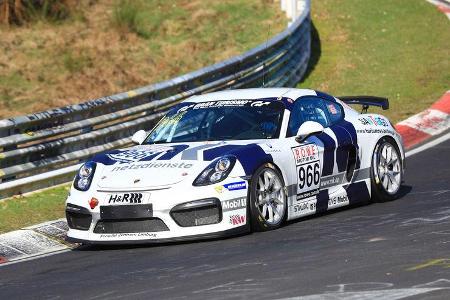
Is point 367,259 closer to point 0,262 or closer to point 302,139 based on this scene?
point 302,139

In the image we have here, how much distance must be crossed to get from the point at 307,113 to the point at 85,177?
2.36 metres

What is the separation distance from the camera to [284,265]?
337 inches

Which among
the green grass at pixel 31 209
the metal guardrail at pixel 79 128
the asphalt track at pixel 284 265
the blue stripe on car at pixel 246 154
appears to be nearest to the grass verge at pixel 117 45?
the metal guardrail at pixel 79 128

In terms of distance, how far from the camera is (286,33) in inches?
769

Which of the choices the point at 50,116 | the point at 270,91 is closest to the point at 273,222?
the point at 270,91

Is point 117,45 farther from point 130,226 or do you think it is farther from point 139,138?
point 130,226

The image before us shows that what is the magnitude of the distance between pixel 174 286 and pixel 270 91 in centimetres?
404

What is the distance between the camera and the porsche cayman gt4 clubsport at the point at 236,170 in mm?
9969

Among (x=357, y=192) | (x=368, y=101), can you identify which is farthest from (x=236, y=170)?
(x=368, y=101)

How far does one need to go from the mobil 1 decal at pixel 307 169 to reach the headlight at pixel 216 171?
0.90 metres

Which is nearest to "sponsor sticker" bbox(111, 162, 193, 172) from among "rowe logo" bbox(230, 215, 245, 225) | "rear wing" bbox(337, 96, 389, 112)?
"rowe logo" bbox(230, 215, 245, 225)

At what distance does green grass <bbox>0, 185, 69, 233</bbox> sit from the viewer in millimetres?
11648

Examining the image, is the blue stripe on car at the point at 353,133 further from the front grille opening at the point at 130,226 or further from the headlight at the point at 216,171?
the front grille opening at the point at 130,226

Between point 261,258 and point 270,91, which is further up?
point 270,91
